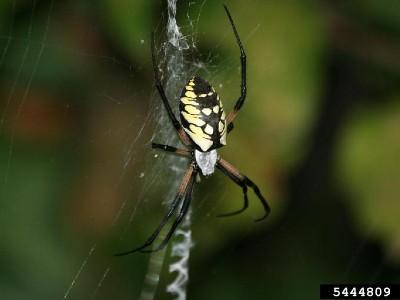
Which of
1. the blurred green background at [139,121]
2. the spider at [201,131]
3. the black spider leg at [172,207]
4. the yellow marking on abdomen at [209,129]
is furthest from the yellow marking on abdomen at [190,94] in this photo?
the black spider leg at [172,207]

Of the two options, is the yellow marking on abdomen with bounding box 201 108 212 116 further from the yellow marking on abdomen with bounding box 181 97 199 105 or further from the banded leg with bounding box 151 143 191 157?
the banded leg with bounding box 151 143 191 157

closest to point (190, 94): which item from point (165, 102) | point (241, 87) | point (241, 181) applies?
point (165, 102)

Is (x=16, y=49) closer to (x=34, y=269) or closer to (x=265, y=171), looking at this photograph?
(x=34, y=269)

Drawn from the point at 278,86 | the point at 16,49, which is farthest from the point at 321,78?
the point at 16,49

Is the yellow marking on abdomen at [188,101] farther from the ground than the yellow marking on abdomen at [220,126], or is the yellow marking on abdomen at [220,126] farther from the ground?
the yellow marking on abdomen at [188,101]

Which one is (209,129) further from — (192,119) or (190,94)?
(190,94)

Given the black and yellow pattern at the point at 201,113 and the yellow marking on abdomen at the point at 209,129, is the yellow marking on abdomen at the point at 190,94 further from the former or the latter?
the yellow marking on abdomen at the point at 209,129

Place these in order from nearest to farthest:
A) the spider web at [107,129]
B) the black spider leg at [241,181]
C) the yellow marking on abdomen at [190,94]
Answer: the yellow marking on abdomen at [190,94], the spider web at [107,129], the black spider leg at [241,181]

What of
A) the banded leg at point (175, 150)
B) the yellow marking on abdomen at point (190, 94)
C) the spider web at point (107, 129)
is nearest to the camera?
the yellow marking on abdomen at point (190, 94)
